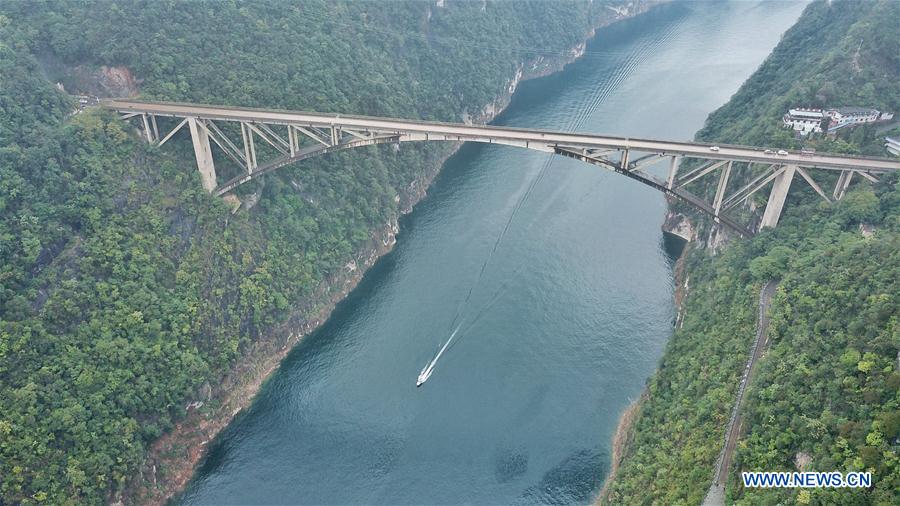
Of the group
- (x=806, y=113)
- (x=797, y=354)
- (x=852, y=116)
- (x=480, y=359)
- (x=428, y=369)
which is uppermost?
(x=806, y=113)

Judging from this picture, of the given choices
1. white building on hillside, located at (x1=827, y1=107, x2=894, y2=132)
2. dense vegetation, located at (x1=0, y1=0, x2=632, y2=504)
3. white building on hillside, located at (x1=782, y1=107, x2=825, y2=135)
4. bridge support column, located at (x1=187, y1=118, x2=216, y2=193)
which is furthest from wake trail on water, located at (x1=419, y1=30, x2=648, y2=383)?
white building on hillside, located at (x1=827, y1=107, x2=894, y2=132)

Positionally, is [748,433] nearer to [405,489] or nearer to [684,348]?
[684,348]

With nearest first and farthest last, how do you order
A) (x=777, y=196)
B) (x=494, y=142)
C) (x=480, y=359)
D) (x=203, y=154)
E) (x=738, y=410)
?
(x=738, y=410), (x=777, y=196), (x=494, y=142), (x=480, y=359), (x=203, y=154)

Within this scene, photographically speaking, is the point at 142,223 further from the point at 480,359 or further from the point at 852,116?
the point at 852,116

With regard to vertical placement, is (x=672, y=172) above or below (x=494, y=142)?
below

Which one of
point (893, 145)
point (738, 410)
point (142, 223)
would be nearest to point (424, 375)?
point (738, 410)

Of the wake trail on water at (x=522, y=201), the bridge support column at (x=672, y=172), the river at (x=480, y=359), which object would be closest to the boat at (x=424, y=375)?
the wake trail on water at (x=522, y=201)

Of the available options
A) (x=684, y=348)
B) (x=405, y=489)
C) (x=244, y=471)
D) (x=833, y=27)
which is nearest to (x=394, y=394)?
(x=405, y=489)

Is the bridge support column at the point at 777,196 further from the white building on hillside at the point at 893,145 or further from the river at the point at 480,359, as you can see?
the river at the point at 480,359
